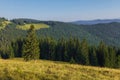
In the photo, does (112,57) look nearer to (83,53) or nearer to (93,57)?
(93,57)

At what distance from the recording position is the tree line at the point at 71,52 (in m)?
92.4

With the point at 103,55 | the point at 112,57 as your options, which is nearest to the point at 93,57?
the point at 103,55

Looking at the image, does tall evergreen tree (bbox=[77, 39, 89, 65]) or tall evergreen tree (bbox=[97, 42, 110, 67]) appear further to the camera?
tall evergreen tree (bbox=[77, 39, 89, 65])

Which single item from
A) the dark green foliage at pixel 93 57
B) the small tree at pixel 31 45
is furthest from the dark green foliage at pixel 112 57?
the small tree at pixel 31 45

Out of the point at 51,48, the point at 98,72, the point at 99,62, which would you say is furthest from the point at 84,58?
the point at 98,72

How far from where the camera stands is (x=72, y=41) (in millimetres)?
128375

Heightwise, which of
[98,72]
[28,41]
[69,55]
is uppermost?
[98,72]

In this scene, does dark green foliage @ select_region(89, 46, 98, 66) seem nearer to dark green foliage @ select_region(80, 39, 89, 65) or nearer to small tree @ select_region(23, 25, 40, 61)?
dark green foliage @ select_region(80, 39, 89, 65)

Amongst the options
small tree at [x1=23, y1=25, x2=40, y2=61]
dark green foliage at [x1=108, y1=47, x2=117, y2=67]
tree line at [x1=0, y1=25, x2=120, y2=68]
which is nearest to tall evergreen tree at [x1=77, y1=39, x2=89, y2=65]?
tree line at [x1=0, y1=25, x2=120, y2=68]

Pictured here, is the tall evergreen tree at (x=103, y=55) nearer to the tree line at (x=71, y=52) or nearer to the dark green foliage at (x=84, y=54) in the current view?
the tree line at (x=71, y=52)

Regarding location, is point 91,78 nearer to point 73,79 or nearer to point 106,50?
point 73,79

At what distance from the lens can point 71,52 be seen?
127 metres

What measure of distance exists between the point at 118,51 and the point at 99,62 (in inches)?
511

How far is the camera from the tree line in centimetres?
9244
